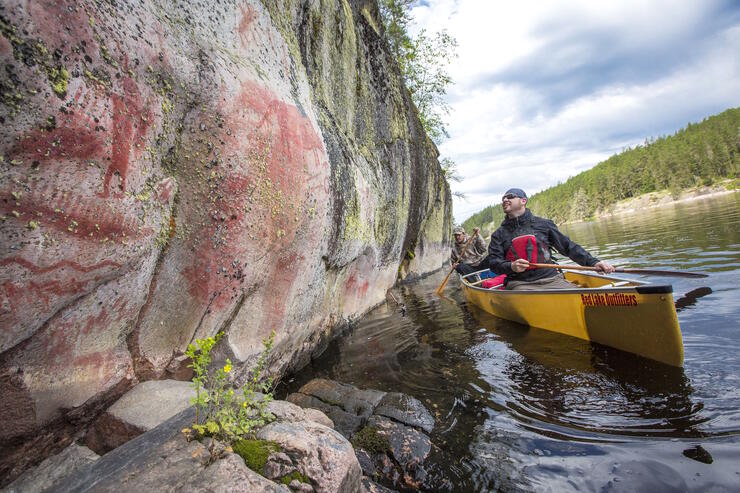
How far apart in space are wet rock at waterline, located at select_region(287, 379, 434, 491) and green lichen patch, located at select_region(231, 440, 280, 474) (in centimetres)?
118

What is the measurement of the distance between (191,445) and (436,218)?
18.5m

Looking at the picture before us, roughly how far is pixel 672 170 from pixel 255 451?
9894 centimetres

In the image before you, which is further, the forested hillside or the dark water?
the forested hillside

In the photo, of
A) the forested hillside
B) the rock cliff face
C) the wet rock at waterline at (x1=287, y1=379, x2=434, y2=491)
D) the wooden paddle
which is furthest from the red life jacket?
the forested hillside

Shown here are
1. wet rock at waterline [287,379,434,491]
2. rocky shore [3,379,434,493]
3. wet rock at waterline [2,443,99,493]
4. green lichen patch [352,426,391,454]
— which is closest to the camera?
rocky shore [3,379,434,493]

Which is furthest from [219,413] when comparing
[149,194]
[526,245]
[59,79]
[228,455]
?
[526,245]

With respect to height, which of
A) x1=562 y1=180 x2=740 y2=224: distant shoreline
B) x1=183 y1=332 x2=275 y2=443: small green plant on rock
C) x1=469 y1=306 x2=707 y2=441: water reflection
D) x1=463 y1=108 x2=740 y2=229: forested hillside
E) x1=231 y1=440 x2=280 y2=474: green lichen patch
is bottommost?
x1=469 y1=306 x2=707 y2=441: water reflection

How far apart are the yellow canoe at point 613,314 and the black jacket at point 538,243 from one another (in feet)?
1.74

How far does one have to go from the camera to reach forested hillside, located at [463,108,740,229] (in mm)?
67062

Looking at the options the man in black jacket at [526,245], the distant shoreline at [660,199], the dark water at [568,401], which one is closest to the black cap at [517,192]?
the man in black jacket at [526,245]

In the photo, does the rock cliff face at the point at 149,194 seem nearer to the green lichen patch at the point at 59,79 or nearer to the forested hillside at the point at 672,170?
the green lichen patch at the point at 59,79

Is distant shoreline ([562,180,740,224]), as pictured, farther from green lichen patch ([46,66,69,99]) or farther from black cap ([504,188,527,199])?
green lichen patch ([46,66,69,99])

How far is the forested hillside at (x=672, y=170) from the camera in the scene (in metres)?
67.1

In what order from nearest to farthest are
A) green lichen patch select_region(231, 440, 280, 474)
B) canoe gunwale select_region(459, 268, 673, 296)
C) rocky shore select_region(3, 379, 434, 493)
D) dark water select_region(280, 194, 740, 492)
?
rocky shore select_region(3, 379, 434, 493) → green lichen patch select_region(231, 440, 280, 474) → dark water select_region(280, 194, 740, 492) → canoe gunwale select_region(459, 268, 673, 296)
